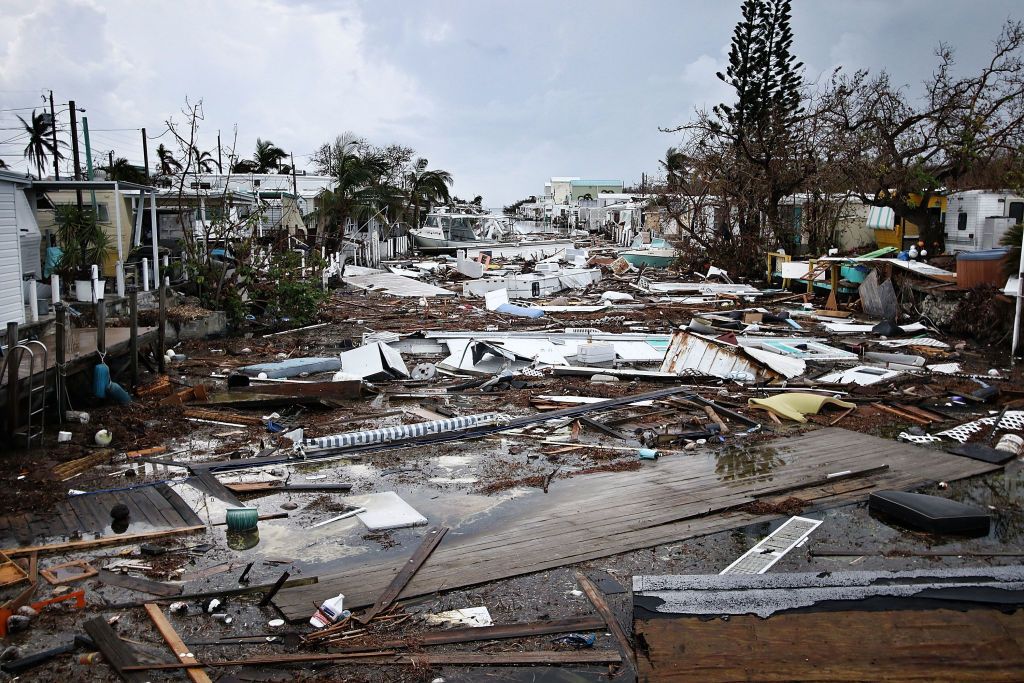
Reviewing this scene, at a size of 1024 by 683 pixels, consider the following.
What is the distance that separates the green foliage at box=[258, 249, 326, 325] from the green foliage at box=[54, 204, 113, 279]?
3.56m

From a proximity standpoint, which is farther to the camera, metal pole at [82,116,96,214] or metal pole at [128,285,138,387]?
metal pole at [82,116,96,214]

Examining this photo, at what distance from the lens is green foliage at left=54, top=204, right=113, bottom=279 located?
17.1 metres

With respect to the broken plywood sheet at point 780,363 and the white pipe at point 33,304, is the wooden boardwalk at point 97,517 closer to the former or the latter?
the white pipe at point 33,304

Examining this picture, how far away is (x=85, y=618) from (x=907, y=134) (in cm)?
2739

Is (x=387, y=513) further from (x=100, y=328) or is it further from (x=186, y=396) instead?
(x=100, y=328)

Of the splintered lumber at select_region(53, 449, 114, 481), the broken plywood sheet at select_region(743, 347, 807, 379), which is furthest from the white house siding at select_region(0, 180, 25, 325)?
the broken plywood sheet at select_region(743, 347, 807, 379)

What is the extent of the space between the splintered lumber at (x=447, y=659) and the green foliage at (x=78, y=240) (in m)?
14.7

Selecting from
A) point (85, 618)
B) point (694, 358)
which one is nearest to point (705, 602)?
point (85, 618)

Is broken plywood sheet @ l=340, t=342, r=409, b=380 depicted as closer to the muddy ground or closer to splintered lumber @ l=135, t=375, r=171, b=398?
the muddy ground

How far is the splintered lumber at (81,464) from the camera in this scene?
28.2ft

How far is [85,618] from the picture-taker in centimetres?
551

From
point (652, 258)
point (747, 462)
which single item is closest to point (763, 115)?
point (652, 258)

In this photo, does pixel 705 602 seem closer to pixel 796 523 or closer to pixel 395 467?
pixel 796 523

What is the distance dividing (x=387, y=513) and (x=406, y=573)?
1.46m
